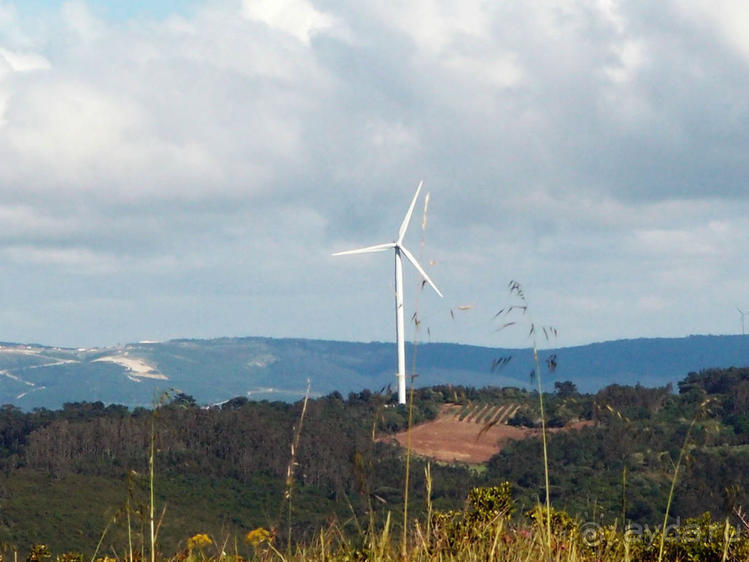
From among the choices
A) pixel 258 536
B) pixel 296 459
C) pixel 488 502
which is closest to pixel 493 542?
pixel 258 536

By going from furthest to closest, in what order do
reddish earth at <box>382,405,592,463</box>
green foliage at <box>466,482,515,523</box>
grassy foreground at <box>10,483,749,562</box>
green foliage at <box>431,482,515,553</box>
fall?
1. reddish earth at <box>382,405,592,463</box>
2. green foliage at <box>466,482,515,523</box>
3. green foliage at <box>431,482,515,553</box>
4. grassy foreground at <box>10,483,749,562</box>

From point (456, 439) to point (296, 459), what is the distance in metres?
31.0

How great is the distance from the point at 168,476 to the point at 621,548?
296 feet

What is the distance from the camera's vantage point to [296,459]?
78125 millimetres

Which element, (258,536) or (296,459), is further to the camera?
(296,459)

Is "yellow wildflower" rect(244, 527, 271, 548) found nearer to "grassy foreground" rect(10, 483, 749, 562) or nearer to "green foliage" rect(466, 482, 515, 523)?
"grassy foreground" rect(10, 483, 749, 562)

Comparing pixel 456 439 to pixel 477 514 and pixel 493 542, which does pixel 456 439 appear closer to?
pixel 477 514

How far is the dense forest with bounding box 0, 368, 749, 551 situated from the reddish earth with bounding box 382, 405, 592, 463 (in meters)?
1.77

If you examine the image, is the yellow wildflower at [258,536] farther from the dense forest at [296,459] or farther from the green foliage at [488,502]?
the dense forest at [296,459]

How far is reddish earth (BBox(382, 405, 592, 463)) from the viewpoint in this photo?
10056 centimetres

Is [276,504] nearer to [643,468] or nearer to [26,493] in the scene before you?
[26,493]

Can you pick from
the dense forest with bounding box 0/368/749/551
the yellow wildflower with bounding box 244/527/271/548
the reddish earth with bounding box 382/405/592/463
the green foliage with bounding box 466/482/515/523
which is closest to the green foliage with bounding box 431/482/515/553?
the green foliage with bounding box 466/482/515/523


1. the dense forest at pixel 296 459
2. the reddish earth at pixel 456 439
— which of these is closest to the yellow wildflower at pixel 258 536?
the dense forest at pixel 296 459

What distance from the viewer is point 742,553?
10203 mm
